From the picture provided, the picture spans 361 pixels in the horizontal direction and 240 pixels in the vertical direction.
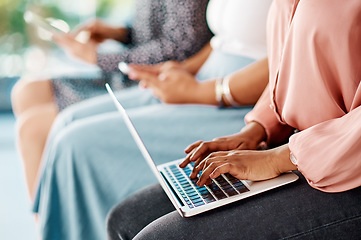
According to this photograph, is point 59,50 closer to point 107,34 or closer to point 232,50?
point 107,34

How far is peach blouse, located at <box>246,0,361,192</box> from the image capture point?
0.60 metres

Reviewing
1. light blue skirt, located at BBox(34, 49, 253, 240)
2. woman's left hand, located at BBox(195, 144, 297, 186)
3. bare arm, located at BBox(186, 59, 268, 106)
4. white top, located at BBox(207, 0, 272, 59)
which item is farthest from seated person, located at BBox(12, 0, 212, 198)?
woman's left hand, located at BBox(195, 144, 297, 186)

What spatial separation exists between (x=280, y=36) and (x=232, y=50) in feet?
1.53

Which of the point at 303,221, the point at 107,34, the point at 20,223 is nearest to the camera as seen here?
the point at 303,221

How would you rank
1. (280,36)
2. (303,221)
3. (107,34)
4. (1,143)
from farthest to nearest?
(1,143), (107,34), (280,36), (303,221)

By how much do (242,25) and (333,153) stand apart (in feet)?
2.03

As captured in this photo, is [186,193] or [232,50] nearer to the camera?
[186,193]

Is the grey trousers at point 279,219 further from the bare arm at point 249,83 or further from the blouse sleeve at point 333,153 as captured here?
the bare arm at point 249,83

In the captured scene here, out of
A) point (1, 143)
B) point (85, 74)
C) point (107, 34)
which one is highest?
point (107, 34)

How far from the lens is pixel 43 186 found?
1131 mm

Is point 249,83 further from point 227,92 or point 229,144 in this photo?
point 229,144

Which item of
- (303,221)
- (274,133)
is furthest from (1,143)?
(303,221)

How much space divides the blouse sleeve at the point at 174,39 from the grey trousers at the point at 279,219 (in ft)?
2.94

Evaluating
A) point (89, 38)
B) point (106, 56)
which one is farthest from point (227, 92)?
point (89, 38)
